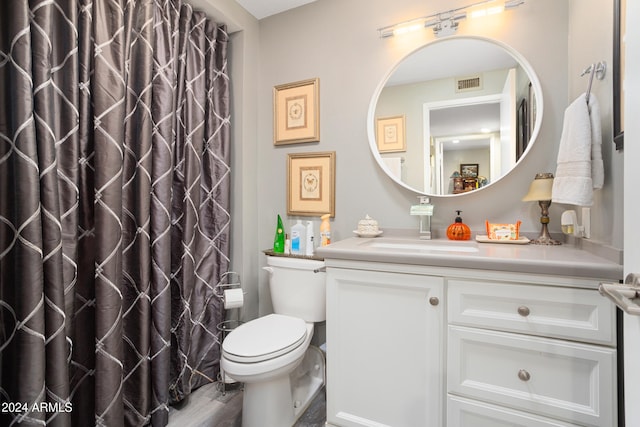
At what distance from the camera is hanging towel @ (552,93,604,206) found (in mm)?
1084

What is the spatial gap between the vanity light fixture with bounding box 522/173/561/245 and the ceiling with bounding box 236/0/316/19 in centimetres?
176

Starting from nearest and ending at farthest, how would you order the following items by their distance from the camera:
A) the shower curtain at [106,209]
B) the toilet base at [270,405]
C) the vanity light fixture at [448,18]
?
the shower curtain at [106,209] < the toilet base at [270,405] < the vanity light fixture at [448,18]

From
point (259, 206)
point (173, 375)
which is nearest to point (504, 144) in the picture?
point (259, 206)

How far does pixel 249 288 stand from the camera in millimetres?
2053

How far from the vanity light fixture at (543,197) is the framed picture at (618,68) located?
41cm

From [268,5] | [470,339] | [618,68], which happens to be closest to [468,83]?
[618,68]

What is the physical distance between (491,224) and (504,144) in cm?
42

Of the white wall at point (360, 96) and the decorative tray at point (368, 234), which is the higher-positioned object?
the white wall at point (360, 96)

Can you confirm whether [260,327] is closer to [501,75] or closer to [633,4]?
[633,4]

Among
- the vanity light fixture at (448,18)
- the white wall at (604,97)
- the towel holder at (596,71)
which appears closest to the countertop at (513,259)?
the white wall at (604,97)

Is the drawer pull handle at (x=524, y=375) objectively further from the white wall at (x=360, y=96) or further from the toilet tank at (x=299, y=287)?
the toilet tank at (x=299, y=287)

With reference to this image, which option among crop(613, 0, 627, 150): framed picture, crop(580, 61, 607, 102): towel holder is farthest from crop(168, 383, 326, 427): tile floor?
crop(580, 61, 607, 102): towel holder

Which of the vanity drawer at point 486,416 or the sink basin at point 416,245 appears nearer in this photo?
the vanity drawer at point 486,416

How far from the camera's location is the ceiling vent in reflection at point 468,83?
62.2 inches
